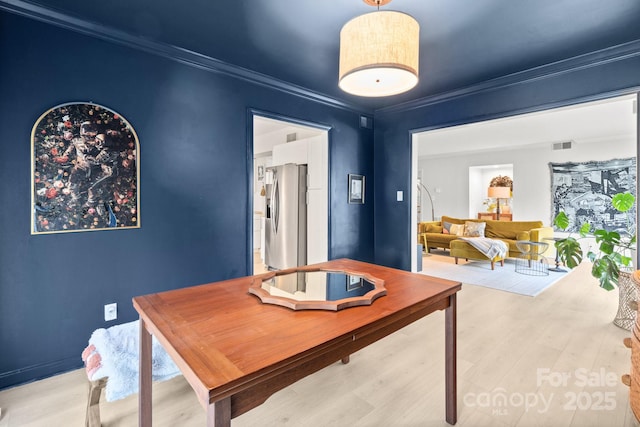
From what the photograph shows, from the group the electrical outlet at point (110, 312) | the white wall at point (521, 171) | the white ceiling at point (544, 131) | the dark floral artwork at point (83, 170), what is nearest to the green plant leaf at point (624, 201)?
the white ceiling at point (544, 131)

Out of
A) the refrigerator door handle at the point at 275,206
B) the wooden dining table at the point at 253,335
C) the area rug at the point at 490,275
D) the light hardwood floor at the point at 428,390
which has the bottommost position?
the light hardwood floor at the point at 428,390

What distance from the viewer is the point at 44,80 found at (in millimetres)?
1941

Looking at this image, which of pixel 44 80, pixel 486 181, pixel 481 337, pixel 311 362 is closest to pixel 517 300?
pixel 481 337

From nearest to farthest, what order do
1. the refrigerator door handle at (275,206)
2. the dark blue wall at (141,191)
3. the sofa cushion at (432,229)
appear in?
1. the dark blue wall at (141,191)
2. the refrigerator door handle at (275,206)
3. the sofa cushion at (432,229)

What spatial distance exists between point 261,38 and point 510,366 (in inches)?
114

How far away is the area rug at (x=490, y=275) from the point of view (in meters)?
4.10

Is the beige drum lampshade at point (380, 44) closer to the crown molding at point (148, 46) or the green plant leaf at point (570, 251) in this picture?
the crown molding at point (148, 46)

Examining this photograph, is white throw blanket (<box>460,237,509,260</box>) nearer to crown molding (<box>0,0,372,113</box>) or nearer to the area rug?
the area rug

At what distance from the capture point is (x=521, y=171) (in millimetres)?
7137

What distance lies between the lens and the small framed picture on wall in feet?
12.9

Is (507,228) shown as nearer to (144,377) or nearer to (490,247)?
(490,247)

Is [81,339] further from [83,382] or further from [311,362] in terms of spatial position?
[311,362]

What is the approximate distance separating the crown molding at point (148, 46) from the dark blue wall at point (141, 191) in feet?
0.14

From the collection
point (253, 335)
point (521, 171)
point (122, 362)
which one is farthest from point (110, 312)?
point (521, 171)
